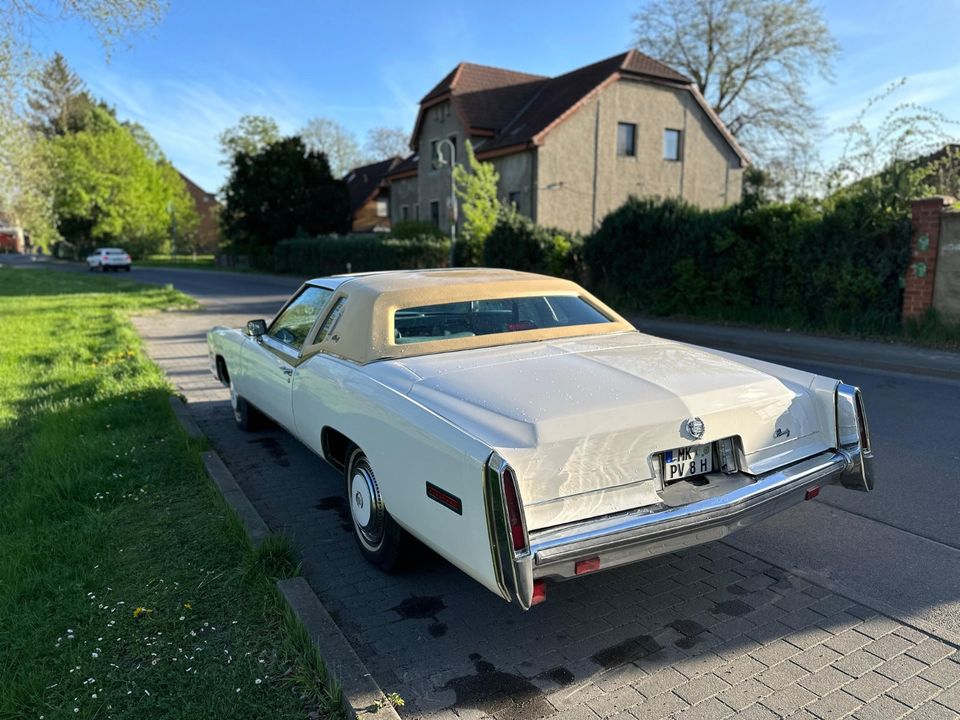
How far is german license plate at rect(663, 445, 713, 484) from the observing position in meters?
2.97

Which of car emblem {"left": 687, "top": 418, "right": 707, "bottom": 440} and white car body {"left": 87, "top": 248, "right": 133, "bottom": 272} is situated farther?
white car body {"left": 87, "top": 248, "right": 133, "bottom": 272}

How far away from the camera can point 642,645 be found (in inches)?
117

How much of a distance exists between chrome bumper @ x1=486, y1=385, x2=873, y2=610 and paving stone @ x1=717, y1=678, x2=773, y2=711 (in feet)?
1.80

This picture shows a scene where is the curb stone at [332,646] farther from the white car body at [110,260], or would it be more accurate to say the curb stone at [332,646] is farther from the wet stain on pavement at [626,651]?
the white car body at [110,260]

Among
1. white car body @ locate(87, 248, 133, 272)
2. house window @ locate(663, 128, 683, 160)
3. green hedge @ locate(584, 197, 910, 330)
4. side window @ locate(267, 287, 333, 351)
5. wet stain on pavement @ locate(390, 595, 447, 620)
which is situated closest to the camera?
wet stain on pavement @ locate(390, 595, 447, 620)

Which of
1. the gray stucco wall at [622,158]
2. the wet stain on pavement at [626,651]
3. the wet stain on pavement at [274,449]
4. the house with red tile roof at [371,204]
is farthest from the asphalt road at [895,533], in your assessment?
the house with red tile roof at [371,204]

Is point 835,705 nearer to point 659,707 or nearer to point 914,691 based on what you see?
point 914,691

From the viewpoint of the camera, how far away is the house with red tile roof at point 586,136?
2945 centimetres

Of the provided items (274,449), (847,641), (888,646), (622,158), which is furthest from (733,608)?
(622,158)

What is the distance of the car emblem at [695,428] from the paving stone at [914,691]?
1168 mm

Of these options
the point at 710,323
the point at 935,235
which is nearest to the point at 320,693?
the point at 935,235

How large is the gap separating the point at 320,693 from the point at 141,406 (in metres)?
5.12

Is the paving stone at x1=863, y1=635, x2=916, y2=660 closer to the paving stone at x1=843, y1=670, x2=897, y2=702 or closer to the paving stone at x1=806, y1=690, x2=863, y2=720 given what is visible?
the paving stone at x1=843, y1=670, x2=897, y2=702

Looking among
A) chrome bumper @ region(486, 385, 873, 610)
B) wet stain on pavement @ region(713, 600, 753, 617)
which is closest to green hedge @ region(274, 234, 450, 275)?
chrome bumper @ region(486, 385, 873, 610)
